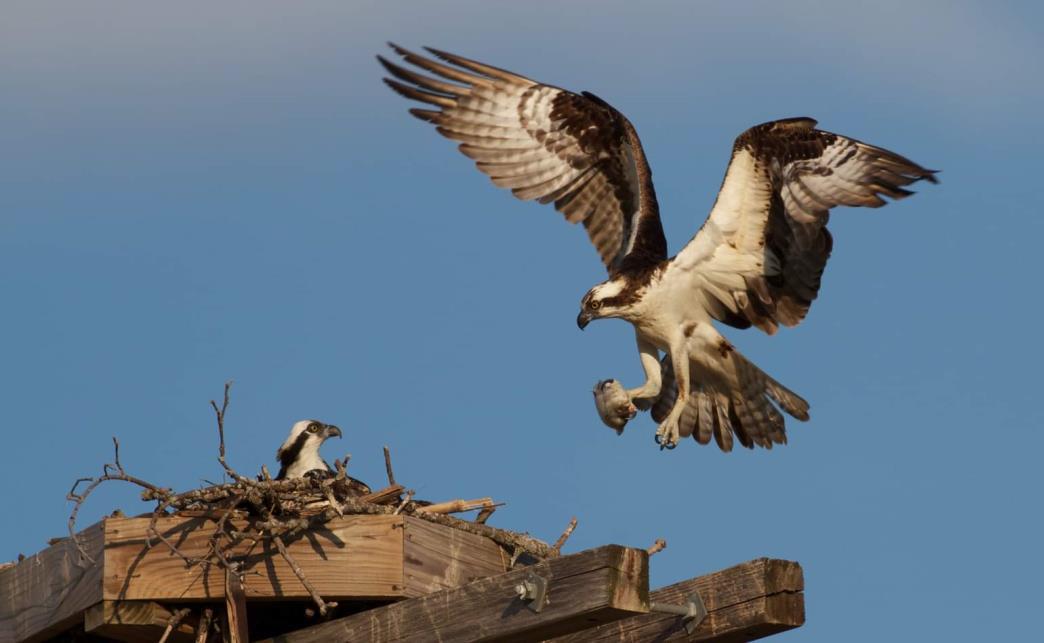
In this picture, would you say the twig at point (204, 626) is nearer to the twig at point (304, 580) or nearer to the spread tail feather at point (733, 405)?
the twig at point (304, 580)

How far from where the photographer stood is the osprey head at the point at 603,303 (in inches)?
314

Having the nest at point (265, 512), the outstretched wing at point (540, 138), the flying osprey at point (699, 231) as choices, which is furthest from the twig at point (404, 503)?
the outstretched wing at point (540, 138)

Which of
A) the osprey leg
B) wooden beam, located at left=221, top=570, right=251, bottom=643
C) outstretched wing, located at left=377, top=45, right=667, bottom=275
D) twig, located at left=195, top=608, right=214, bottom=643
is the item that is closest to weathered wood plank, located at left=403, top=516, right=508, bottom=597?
wooden beam, located at left=221, top=570, right=251, bottom=643

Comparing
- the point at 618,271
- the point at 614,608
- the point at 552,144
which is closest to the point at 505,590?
the point at 614,608

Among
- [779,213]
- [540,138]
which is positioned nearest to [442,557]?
[779,213]

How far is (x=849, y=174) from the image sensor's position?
7871 mm

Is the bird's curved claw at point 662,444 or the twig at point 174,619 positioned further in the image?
the bird's curved claw at point 662,444

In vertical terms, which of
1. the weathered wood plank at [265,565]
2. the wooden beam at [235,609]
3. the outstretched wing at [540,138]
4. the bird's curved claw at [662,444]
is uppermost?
the outstretched wing at [540,138]

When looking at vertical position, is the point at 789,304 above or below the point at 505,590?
above

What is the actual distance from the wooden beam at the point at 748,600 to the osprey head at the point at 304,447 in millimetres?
4013

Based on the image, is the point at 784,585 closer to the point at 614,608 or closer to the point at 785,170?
the point at 614,608

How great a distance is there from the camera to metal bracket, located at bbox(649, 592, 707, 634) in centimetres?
484

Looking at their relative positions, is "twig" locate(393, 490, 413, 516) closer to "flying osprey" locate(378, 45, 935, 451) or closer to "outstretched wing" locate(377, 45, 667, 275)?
"flying osprey" locate(378, 45, 935, 451)

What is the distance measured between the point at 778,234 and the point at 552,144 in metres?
1.61
